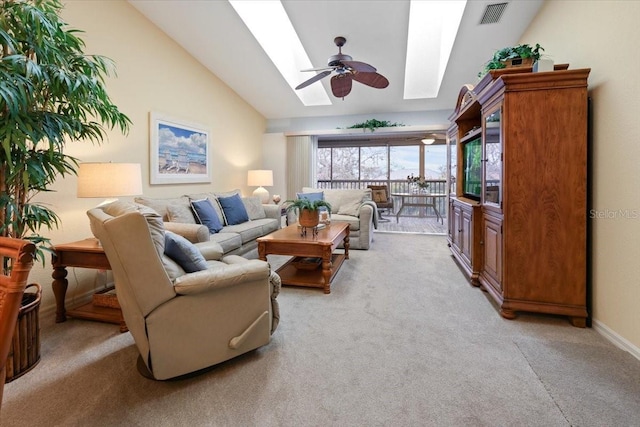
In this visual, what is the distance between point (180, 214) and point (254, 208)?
1.53 meters

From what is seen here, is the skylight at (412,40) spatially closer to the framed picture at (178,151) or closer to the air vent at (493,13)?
the air vent at (493,13)

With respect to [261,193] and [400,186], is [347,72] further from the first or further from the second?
[400,186]

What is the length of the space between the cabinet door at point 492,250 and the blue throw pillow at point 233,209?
3.03 m

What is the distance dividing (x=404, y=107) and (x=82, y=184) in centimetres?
549

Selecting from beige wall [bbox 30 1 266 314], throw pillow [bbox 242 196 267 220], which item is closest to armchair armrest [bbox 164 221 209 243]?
beige wall [bbox 30 1 266 314]

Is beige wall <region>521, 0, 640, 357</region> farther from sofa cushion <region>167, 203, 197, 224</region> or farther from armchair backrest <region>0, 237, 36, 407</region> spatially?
sofa cushion <region>167, 203, 197, 224</region>

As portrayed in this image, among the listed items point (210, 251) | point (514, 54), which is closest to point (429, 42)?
point (514, 54)

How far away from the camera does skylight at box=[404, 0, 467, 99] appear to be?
3965 millimetres

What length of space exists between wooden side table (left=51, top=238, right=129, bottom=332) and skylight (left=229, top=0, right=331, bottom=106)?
9.79 ft

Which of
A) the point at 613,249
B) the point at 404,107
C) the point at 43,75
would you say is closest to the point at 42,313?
the point at 43,75

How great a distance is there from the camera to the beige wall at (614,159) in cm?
192

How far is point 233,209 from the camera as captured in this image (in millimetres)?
4367

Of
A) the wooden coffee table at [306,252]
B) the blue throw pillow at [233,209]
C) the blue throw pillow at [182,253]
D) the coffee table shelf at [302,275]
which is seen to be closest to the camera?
the blue throw pillow at [182,253]

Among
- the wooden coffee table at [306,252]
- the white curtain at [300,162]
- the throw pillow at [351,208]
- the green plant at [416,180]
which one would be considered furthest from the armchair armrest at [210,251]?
the green plant at [416,180]
